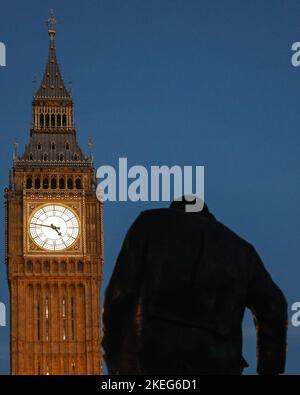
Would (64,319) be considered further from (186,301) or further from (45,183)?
(186,301)

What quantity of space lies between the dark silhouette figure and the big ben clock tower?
216ft

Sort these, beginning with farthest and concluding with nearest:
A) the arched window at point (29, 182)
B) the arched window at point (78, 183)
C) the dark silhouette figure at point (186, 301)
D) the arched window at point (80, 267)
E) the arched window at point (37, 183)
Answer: the arched window at point (37, 183), the arched window at point (78, 183), the arched window at point (29, 182), the arched window at point (80, 267), the dark silhouette figure at point (186, 301)

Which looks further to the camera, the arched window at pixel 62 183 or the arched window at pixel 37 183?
the arched window at pixel 37 183

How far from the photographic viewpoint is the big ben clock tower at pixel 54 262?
82.2 metres

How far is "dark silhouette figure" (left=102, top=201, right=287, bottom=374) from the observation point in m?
15.7

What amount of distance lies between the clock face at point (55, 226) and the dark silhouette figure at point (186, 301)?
218 ft

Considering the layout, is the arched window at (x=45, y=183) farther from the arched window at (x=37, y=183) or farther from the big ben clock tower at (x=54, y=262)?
the arched window at (x=37, y=183)

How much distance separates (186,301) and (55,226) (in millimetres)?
66800

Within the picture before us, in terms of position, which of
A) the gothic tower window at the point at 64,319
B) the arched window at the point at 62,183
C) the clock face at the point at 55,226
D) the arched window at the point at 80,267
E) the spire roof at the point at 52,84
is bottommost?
the gothic tower window at the point at 64,319

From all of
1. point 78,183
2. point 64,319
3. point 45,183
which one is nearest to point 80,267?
point 64,319

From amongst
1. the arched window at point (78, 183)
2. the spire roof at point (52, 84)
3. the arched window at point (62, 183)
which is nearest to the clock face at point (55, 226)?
the arched window at point (62, 183)
